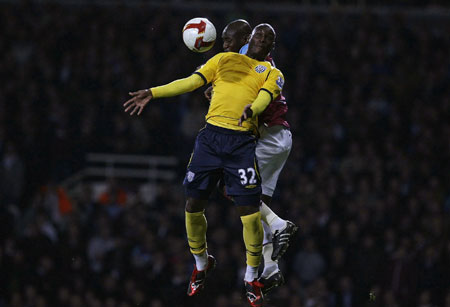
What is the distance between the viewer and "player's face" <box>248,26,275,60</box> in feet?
23.0

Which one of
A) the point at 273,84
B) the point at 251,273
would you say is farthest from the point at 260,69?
the point at 251,273

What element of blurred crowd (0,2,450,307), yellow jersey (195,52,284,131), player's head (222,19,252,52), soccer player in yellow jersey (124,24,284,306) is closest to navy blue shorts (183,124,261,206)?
soccer player in yellow jersey (124,24,284,306)

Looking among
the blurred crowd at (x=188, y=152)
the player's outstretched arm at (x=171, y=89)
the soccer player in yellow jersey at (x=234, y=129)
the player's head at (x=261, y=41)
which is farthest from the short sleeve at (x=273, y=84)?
the blurred crowd at (x=188, y=152)

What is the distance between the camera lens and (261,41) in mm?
7012

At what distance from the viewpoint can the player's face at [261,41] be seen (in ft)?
23.0

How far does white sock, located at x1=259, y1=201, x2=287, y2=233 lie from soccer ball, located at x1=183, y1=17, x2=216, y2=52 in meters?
1.54

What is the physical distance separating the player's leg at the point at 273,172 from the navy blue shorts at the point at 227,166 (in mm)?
540

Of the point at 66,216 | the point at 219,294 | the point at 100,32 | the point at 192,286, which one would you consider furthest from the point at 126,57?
the point at 192,286

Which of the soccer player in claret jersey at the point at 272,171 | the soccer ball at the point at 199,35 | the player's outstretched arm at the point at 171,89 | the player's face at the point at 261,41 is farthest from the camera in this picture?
the soccer player in claret jersey at the point at 272,171

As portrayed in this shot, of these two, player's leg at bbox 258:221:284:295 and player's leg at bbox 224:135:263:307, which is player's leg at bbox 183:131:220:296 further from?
player's leg at bbox 258:221:284:295

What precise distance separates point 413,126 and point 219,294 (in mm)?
5059

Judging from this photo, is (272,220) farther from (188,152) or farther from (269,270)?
(188,152)

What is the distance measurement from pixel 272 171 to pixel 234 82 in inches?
41.7

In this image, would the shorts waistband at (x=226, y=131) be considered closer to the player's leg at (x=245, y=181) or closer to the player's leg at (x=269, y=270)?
the player's leg at (x=245, y=181)
